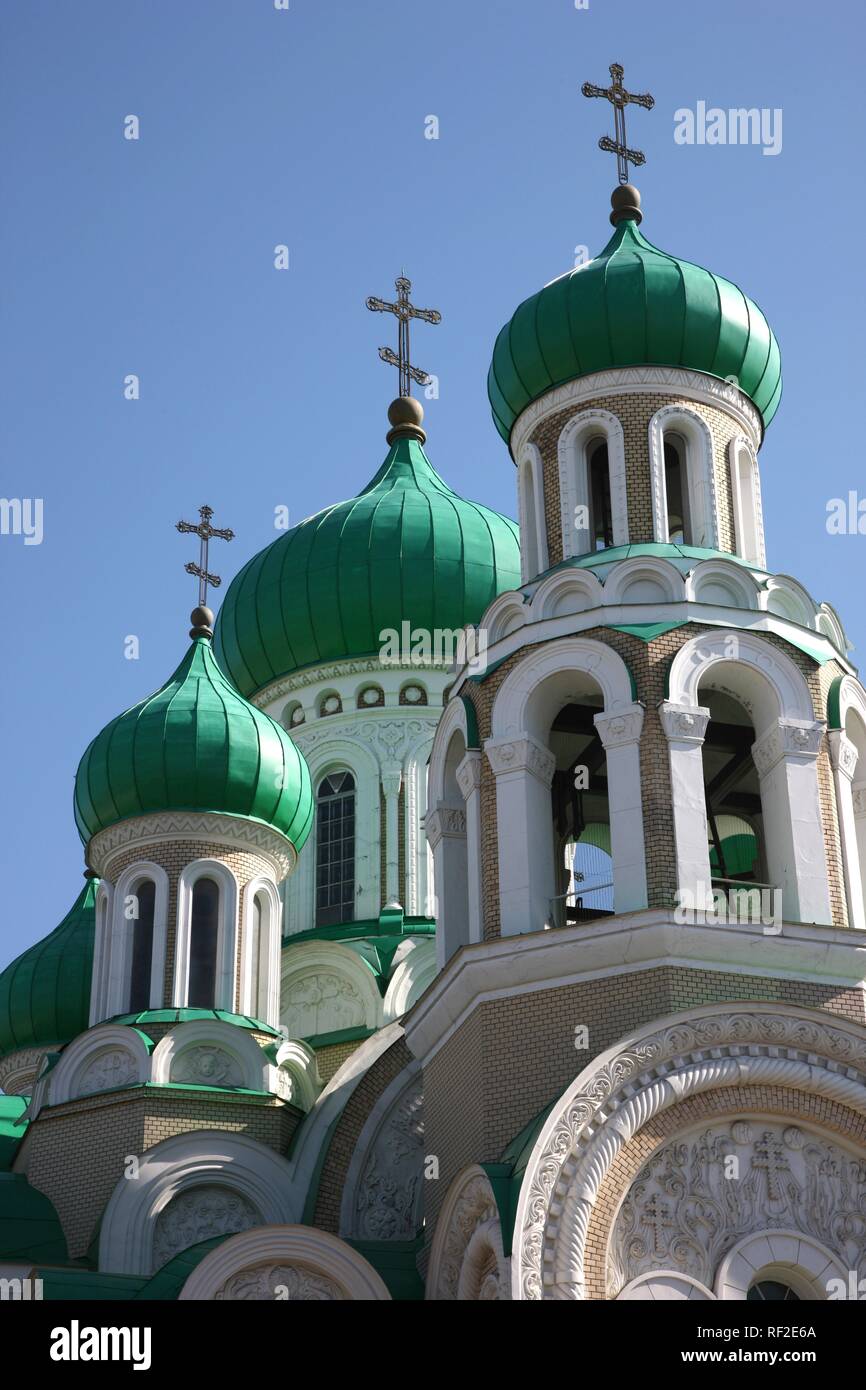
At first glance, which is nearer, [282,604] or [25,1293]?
[25,1293]

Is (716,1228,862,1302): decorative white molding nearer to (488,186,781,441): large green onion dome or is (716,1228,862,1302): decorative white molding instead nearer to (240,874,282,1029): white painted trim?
(240,874,282,1029): white painted trim

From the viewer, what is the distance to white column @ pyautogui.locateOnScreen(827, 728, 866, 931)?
13484 mm

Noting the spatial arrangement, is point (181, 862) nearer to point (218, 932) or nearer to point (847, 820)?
point (218, 932)

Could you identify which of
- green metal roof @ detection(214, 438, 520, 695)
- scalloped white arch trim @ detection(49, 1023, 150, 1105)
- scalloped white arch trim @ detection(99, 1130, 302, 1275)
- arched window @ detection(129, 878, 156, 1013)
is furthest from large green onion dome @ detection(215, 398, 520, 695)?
scalloped white arch trim @ detection(99, 1130, 302, 1275)

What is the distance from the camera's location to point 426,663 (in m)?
20.2

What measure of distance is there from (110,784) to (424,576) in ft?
14.4

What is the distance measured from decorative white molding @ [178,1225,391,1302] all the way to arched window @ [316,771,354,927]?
6.93m

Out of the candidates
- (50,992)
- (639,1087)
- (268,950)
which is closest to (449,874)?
(639,1087)

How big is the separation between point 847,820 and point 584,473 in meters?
3.24

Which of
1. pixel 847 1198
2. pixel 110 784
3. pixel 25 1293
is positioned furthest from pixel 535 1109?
pixel 110 784

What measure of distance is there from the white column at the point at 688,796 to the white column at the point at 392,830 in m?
6.19

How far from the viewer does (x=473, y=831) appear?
13914 mm

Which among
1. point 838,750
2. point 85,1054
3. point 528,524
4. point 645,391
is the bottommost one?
point 85,1054

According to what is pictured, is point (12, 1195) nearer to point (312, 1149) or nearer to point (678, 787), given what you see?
point (312, 1149)
